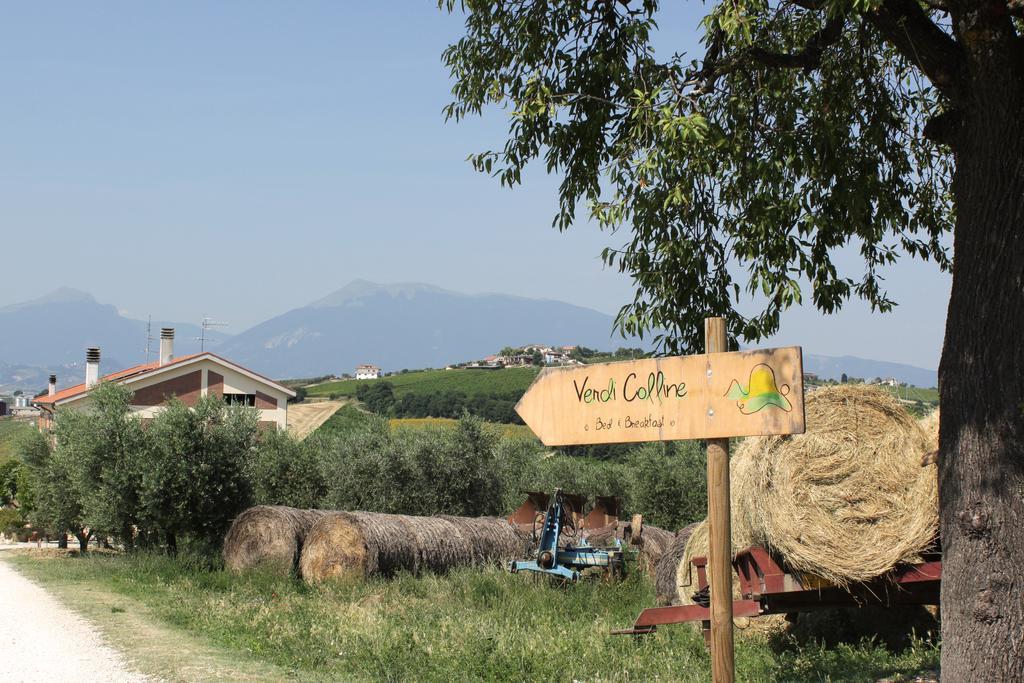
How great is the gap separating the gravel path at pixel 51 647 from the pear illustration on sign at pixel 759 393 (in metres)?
5.93

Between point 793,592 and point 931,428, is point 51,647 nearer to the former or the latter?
point 793,592

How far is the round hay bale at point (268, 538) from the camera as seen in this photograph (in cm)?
1647

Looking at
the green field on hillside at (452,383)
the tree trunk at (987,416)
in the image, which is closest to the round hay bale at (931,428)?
the tree trunk at (987,416)

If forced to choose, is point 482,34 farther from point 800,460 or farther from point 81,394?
point 81,394

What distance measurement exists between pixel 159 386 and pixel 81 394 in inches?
161

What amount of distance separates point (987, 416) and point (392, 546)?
11.3 m

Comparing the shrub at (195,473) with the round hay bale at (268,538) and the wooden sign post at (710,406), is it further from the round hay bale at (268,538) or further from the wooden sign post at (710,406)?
the wooden sign post at (710,406)

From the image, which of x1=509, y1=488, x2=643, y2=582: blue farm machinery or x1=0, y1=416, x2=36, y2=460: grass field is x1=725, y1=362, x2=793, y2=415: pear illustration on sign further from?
x1=0, y1=416, x2=36, y2=460: grass field

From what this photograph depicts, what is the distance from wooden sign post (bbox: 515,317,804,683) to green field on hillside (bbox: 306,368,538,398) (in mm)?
82243

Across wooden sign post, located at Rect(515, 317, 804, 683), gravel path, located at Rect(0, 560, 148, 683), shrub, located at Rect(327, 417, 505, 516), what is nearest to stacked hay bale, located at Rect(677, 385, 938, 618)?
wooden sign post, located at Rect(515, 317, 804, 683)

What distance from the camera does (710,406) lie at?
5.36m

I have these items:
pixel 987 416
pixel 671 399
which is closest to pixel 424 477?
pixel 671 399

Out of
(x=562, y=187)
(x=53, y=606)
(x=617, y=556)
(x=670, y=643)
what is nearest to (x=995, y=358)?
(x=562, y=187)

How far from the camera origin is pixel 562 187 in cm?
839
